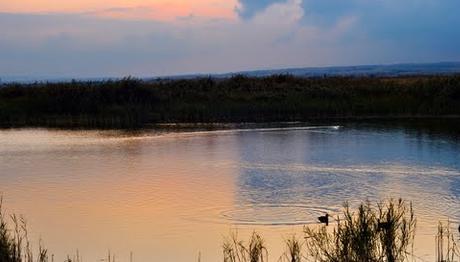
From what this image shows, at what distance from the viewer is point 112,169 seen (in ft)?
51.1

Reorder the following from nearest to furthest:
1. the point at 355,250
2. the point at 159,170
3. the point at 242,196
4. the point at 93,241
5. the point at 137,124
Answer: the point at 355,250
the point at 93,241
the point at 242,196
the point at 159,170
the point at 137,124

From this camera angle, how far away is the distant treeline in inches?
1108

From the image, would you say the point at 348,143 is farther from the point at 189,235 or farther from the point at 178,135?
the point at 189,235

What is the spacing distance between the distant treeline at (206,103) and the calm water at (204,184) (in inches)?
242

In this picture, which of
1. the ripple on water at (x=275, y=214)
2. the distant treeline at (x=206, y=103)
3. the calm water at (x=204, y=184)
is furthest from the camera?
the distant treeline at (x=206, y=103)

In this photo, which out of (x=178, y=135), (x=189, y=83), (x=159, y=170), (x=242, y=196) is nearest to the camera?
(x=242, y=196)

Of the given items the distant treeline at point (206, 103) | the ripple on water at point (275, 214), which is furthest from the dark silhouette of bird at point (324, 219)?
the distant treeline at point (206, 103)

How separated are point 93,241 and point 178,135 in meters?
12.8

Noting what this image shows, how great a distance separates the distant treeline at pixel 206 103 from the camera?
2814cm

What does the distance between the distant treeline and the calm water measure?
615cm

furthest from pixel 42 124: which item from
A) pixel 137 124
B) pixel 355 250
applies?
pixel 355 250

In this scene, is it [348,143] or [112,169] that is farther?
[348,143]

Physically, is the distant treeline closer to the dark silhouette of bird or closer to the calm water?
the calm water

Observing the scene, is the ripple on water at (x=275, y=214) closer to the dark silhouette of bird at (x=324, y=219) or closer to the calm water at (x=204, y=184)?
the calm water at (x=204, y=184)
